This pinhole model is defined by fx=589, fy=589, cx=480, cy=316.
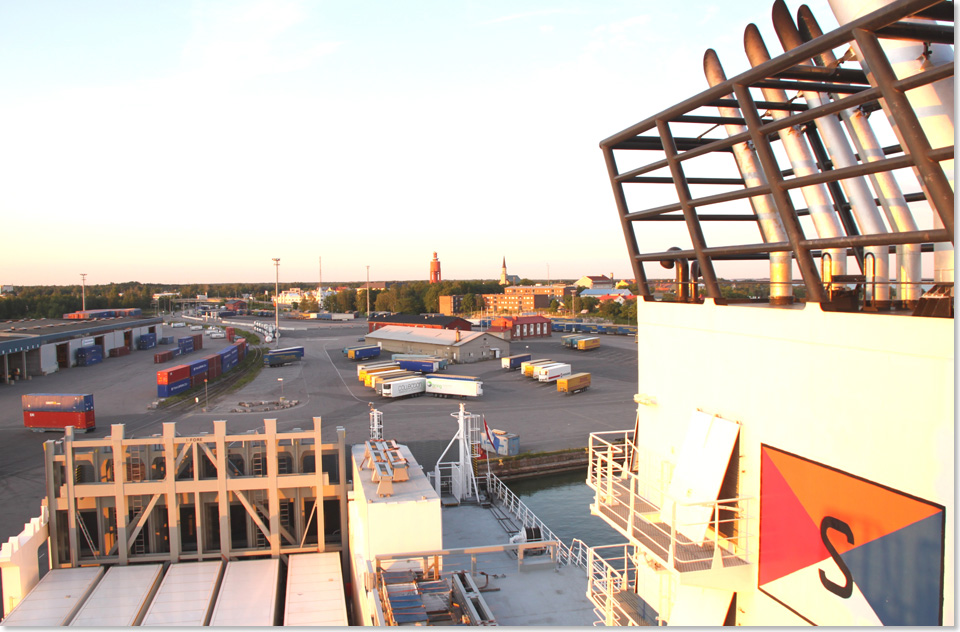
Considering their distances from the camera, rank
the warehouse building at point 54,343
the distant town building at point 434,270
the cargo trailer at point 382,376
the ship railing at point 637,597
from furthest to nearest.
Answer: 1. the distant town building at point 434,270
2. the warehouse building at point 54,343
3. the cargo trailer at point 382,376
4. the ship railing at point 637,597

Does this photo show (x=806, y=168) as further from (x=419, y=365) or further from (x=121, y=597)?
(x=419, y=365)

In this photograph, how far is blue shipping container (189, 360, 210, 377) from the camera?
3958 centimetres

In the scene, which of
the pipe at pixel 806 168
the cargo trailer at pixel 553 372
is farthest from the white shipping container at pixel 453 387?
the pipe at pixel 806 168

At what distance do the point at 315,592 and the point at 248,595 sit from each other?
4.56 feet

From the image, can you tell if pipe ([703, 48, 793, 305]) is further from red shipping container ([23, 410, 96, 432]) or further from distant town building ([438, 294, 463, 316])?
distant town building ([438, 294, 463, 316])

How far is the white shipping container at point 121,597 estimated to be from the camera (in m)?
11.7

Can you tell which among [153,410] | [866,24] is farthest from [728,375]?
[153,410]

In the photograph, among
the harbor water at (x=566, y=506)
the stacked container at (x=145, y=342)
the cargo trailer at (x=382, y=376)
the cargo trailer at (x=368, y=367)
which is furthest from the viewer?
the stacked container at (x=145, y=342)

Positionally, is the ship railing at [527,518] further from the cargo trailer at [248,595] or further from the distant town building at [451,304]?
the distant town building at [451,304]

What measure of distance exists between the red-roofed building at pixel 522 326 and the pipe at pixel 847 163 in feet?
198

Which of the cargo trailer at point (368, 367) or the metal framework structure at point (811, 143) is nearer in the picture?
the metal framework structure at point (811, 143)

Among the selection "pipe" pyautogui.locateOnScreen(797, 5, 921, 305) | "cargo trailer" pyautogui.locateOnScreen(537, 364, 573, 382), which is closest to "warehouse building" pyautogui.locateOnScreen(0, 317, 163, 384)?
"cargo trailer" pyautogui.locateOnScreen(537, 364, 573, 382)

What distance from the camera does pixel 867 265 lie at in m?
5.70

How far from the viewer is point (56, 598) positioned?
12.6m
